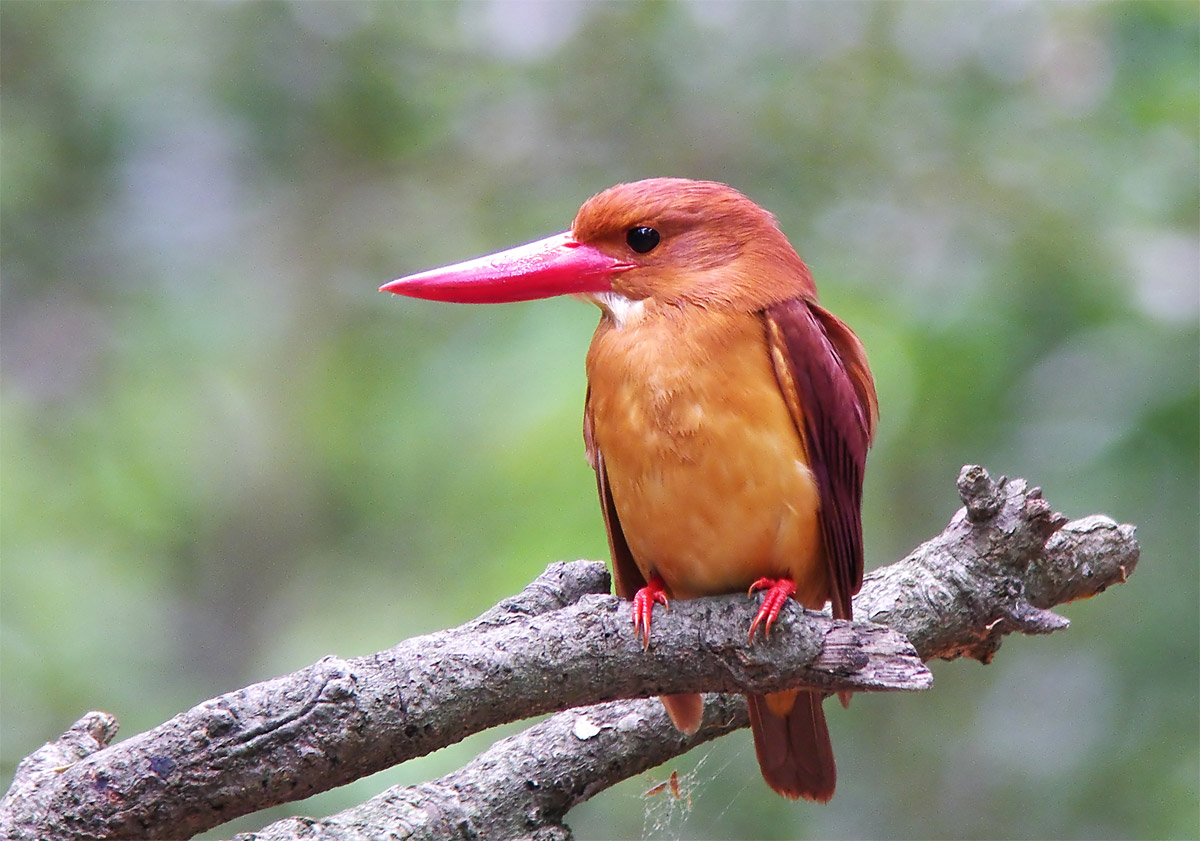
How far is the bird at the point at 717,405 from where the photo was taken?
1816 millimetres

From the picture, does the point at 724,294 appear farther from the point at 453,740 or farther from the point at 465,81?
the point at 465,81

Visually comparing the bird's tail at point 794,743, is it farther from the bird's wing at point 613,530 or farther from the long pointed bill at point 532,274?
the long pointed bill at point 532,274

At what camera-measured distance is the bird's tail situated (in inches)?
79.0

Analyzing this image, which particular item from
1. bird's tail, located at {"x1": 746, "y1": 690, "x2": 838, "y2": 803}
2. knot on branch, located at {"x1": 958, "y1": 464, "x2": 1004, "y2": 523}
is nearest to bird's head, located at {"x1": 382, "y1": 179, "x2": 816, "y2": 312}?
knot on branch, located at {"x1": 958, "y1": 464, "x2": 1004, "y2": 523}

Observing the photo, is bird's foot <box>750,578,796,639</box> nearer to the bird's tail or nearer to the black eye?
the bird's tail

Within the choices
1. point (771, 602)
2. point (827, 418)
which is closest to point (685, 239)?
point (827, 418)

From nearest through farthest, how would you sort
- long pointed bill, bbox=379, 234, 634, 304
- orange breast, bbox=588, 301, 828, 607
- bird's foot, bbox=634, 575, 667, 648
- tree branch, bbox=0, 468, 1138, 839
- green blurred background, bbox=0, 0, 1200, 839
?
tree branch, bbox=0, 468, 1138, 839 → bird's foot, bbox=634, 575, 667, 648 → orange breast, bbox=588, 301, 828, 607 → long pointed bill, bbox=379, 234, 634, 304 → green blurred background, bbox=0, 0, 1200, 839

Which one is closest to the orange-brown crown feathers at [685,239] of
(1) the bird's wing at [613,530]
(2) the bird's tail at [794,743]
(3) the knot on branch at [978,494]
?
(1) the bird's wing at [613,530]

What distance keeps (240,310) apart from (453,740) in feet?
6.81

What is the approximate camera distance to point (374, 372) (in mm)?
3381

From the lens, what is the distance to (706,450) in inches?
70.7

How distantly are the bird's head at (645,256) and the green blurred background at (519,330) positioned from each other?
2.32 feet

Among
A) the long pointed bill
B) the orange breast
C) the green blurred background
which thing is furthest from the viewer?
the green blurred background

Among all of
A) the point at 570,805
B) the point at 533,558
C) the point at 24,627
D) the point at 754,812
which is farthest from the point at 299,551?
the point at 570,805
